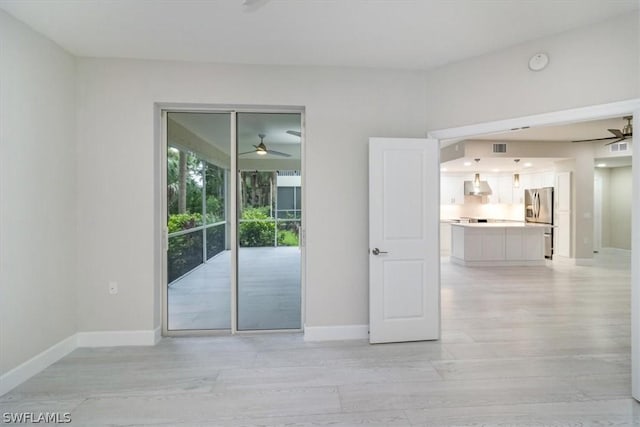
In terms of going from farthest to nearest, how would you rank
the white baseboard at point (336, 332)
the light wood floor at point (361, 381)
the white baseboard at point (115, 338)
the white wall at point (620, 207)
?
the white wall at point (620, 207) < the white baseboard at point (336, 332) < the white baseboard at point (115, 338) < the light wood floor at point (361, 381)

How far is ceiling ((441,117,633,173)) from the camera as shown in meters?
5.85

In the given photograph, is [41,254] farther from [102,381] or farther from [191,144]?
[191,144]

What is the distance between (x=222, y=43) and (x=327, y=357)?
311 cm

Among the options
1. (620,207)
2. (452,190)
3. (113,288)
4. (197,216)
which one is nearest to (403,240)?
(197,216)

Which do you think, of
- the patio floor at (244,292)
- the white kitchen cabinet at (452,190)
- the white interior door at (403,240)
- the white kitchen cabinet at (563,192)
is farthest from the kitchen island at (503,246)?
the patio floor at (244,292)

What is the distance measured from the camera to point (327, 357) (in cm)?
294

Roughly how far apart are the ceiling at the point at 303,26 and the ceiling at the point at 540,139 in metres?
2.38

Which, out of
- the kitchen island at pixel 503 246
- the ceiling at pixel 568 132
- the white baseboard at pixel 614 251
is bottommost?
the white baseboard at pixel 614 251

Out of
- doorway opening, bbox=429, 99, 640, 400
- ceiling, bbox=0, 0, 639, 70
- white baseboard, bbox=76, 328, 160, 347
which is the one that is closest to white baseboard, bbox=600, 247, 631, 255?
doorway opening, bbox=429, 99, 640, 400

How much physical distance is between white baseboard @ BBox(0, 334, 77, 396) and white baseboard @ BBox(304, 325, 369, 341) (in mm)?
2328

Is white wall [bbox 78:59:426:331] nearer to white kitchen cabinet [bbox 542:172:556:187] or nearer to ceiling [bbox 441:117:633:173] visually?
ceiling [bbox 441:117:633:173]

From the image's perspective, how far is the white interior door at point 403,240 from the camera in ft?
10.6

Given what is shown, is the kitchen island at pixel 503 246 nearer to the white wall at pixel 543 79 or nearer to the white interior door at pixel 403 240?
the white interior door at pixel 403 240

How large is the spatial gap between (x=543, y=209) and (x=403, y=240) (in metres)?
7.13
